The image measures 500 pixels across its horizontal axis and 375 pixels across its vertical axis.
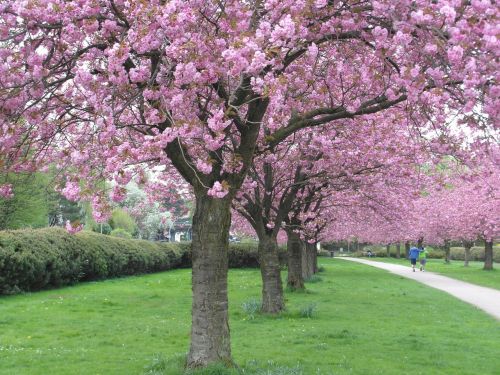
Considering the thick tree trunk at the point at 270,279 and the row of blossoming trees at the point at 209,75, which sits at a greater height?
the row of blossoming trees at the point at 209,75

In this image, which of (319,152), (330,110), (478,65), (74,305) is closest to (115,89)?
(330,110)

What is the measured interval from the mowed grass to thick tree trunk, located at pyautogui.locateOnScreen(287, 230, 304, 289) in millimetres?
1195

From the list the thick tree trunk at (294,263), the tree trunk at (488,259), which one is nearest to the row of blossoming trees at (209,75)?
the thick tree trunk at (294,263)

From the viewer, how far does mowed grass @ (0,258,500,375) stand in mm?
7751

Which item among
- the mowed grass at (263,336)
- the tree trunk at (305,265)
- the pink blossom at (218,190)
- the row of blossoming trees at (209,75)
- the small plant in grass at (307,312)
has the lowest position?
the mowed grass at (263,336)

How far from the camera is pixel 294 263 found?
62.0 feet

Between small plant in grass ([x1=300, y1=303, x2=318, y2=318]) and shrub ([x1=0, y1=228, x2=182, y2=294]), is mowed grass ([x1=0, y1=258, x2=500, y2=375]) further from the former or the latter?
shrub ([x1=0, y1=228, x2=182, y2=294])

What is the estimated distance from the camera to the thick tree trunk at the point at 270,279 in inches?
506

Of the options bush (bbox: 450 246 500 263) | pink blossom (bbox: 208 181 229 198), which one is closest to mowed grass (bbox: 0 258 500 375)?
pink blossom (bbox: 208 181 229 198)

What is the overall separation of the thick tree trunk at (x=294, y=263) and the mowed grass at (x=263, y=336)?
47.1 inches

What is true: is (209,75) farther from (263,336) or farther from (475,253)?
(475,253)

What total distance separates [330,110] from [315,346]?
405 centimetres

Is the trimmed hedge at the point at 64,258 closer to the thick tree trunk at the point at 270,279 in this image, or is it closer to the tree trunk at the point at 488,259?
the thick tree trunk at the point at 270,279

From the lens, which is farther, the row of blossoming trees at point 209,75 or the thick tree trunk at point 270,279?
the thick tree trunk at point 270,279
